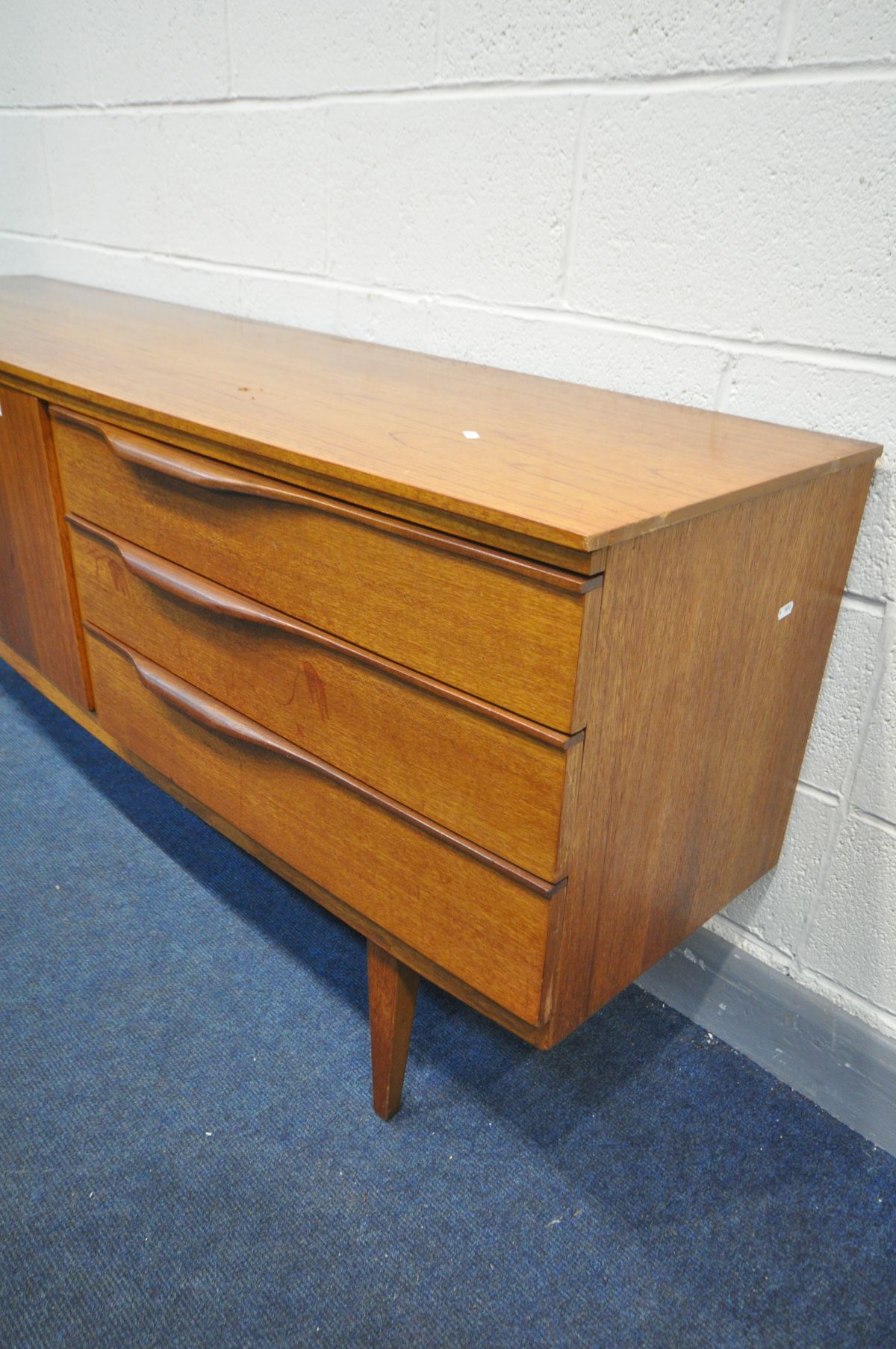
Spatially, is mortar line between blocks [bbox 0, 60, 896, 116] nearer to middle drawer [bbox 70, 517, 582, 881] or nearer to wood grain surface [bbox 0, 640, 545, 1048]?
middle drawer [bbox 70, 517, 582, 881]

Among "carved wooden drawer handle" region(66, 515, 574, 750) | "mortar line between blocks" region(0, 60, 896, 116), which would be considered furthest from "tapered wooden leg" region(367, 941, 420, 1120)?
"mortar line between blocks" region(0, 60, 896, 116)

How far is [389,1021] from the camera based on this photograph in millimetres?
904

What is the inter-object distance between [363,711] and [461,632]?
14 centimetres

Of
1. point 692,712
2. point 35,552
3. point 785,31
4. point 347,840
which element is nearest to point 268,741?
point 347,840

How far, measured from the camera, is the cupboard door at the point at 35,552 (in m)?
1.08

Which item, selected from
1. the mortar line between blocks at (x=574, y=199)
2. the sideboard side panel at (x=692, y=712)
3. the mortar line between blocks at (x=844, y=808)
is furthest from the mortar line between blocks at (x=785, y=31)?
the mortar line between blocks at (x=844, y=808)

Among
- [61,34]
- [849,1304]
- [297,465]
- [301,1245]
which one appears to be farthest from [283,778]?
[61,34]

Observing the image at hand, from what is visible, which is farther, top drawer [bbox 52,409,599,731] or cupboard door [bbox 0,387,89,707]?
cupboard door [bbox 0,387,89,707]

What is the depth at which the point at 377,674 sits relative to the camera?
2.43 ft

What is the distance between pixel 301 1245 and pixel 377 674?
0.52 m

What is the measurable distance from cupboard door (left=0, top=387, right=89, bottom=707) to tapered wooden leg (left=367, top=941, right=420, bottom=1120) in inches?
21.9

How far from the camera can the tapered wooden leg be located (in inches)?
34.8

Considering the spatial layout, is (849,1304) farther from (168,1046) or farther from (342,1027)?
(168,1046)

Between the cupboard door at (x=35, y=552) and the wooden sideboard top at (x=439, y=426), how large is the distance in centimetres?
7
